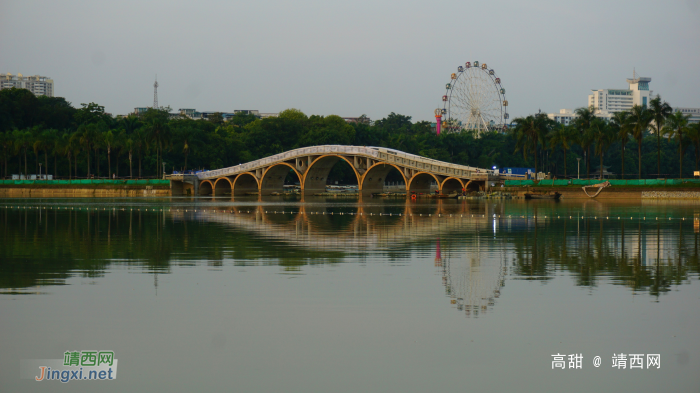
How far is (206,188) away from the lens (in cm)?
10531

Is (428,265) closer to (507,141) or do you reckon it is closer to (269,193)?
(269,193)

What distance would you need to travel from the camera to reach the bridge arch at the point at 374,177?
306ft

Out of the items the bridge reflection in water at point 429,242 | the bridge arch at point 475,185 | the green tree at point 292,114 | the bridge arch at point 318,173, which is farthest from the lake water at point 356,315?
the green tree at point 292,114

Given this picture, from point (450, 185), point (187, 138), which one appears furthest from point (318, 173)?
point (450, 185)

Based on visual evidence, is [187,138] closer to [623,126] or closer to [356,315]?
[623,126]

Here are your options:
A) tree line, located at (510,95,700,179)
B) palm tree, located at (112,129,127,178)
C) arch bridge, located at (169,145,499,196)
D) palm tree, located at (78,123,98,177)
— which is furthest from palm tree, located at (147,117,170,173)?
tree line, located at (510,95,700,179)

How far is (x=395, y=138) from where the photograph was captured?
131875 millimetres

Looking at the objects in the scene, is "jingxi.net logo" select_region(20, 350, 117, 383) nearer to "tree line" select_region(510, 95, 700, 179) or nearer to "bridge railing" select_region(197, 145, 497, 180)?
"tree line" select_region(510, 95, 700, 179)

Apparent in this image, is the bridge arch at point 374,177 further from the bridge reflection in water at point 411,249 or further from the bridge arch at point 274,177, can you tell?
the bridge reflection in water at point 411,249

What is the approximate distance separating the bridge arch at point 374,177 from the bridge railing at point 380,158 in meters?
1.51

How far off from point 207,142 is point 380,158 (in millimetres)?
37579

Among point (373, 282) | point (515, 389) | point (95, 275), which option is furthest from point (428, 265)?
point (515, 389)

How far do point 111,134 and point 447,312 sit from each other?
327ft

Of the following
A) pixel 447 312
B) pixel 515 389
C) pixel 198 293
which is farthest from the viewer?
pixel 198 293
